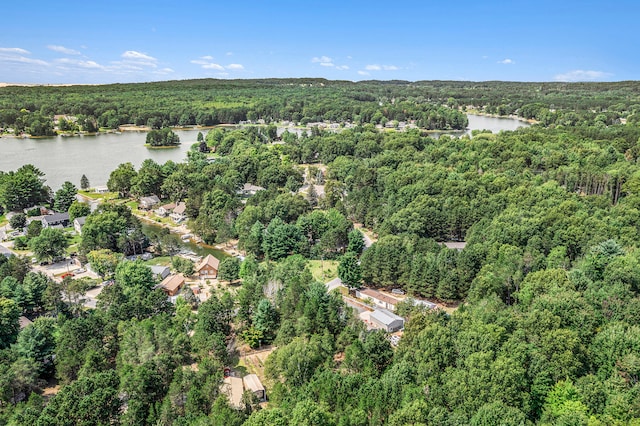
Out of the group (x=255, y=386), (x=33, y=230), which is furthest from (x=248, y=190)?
(x=255, y=386)

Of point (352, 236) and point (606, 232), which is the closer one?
point (606, 232)

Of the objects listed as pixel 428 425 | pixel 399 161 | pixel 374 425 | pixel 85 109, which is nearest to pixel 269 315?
pixel 374 425

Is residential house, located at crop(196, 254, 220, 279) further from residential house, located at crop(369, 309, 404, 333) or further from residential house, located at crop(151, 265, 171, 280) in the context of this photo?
residential house, located at crop(369, 309, 404, 333)

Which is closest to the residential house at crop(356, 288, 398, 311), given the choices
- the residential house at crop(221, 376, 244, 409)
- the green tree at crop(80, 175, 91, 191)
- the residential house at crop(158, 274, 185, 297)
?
the residential house at crop(221, 376, 244, 409)

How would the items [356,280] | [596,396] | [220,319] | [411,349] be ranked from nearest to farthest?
[596,396] → [411,349] → [220,319] → [356,280]

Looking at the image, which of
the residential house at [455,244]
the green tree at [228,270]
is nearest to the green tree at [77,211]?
the green tree at [228,270]

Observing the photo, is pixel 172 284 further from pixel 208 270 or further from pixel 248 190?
pixel 248 190

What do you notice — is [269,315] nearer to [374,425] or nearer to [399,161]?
[374,425]
